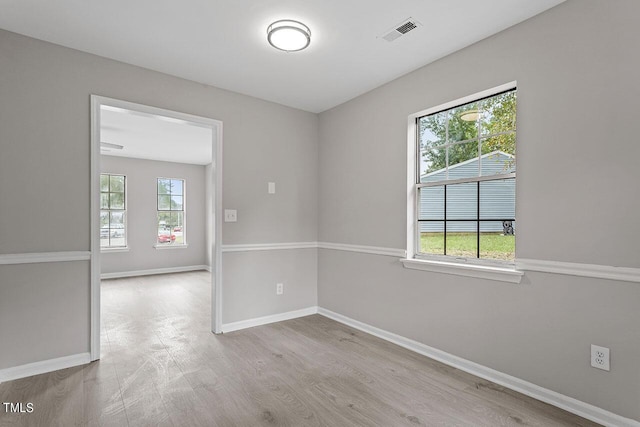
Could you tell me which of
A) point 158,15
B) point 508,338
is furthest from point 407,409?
point 158,15

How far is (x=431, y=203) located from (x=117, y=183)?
638 cm

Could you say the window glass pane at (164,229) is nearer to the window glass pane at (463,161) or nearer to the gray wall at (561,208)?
the gray wall at (561,208)

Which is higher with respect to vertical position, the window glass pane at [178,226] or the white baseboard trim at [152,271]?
the window glass pane at [178,226]

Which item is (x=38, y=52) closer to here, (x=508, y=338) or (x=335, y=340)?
(x=335, y=340)

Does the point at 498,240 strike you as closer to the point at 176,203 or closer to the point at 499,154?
the point at 499,154

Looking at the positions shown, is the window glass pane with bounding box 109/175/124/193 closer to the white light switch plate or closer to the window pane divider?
the white light switch plate

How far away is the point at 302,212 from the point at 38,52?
9.16 feet

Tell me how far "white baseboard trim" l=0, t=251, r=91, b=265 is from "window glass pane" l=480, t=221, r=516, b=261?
3.22 m

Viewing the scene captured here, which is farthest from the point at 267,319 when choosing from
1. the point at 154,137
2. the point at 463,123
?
the point at 154,137

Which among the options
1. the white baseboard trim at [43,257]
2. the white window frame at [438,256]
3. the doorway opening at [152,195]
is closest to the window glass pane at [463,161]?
the white window frame at [438,256]

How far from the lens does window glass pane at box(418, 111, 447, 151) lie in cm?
285

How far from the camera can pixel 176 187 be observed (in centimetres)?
732

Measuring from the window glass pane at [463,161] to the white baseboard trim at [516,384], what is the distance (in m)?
1.50

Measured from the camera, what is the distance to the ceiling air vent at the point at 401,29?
2.24m
